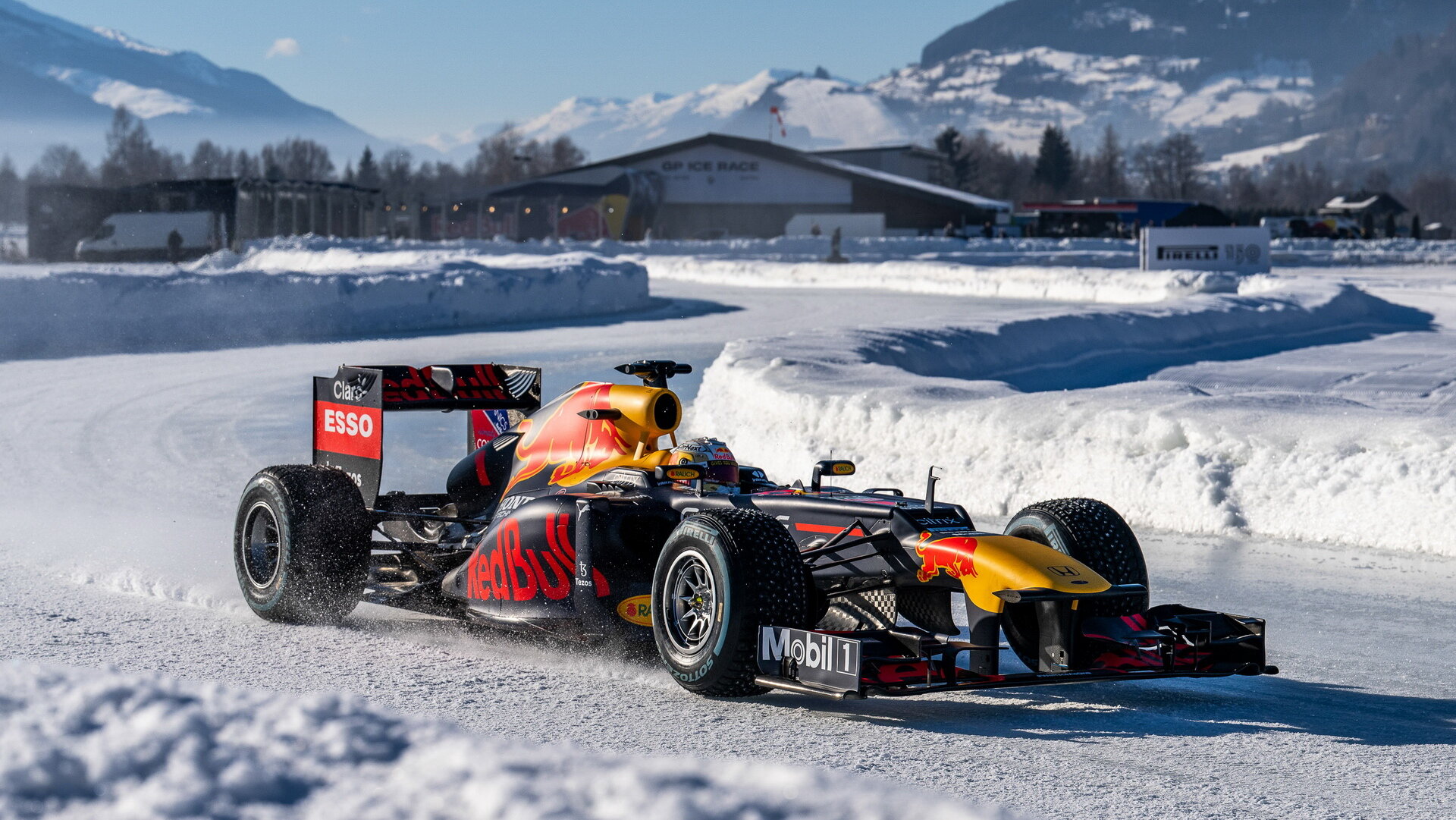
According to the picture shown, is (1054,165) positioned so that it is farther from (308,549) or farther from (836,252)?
(308,549)

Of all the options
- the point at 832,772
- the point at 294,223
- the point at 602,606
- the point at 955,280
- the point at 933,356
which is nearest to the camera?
the point at 832,772

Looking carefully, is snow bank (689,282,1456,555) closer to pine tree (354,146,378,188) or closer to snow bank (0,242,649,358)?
snow bank (0,242,649,358)

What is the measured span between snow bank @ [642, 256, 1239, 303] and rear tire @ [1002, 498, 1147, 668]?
1217 inches

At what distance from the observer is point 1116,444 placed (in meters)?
10.4

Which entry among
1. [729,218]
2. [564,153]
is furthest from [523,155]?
[729,218]

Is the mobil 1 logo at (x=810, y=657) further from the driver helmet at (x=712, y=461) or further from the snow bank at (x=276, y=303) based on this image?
the snow bank at (x=276, y=303)

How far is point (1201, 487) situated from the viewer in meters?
9.81

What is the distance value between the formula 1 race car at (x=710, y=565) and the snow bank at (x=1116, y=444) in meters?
3.19

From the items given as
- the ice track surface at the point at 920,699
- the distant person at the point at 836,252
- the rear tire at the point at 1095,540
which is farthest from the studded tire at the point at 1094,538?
the distant person at the point at 836,252

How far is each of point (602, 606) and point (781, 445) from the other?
6.59 m

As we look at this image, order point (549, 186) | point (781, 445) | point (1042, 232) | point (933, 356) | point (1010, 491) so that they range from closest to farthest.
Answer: point (1010, 491), point (781, 445), point (933, 356), point (549, 186), point (1042, 232)

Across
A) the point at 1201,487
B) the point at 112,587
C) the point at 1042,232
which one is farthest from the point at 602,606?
the point at 1042,232

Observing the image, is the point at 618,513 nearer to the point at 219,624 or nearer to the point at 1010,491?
the point at 219,624

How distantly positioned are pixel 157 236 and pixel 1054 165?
127846 millimetres
